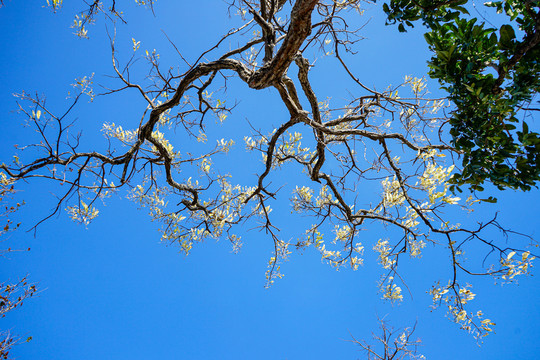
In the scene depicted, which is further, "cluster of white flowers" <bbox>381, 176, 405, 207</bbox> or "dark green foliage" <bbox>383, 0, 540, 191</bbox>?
"cluster of white flowers" <bbox>381, 176, 405, 207</bbox>

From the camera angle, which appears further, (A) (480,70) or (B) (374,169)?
(B) (374,169)

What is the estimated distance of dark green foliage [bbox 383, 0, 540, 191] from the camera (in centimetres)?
169

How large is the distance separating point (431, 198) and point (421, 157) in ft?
1.89

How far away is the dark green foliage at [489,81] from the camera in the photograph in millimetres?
1690

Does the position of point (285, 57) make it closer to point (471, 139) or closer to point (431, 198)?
point (471, 139)

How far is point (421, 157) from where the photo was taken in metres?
3.70

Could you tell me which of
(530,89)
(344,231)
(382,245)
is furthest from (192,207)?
(530,89)

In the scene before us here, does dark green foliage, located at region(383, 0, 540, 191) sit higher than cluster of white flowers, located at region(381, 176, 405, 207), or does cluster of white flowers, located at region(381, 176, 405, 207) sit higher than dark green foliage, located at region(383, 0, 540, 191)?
cluster of white flowers, located at region(381, 176, 405, 207)

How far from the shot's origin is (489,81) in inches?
70.5

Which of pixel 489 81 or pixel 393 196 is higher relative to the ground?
pixel 393 196

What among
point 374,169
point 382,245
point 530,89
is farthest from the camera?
point 382,245

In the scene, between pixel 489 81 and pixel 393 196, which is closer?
pixel 489 81

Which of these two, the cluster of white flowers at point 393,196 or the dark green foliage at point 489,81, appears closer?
the dark green foliage at point 489,81

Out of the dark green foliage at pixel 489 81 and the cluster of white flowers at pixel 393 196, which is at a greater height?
the cluster of white flowers at pixel 393 196
